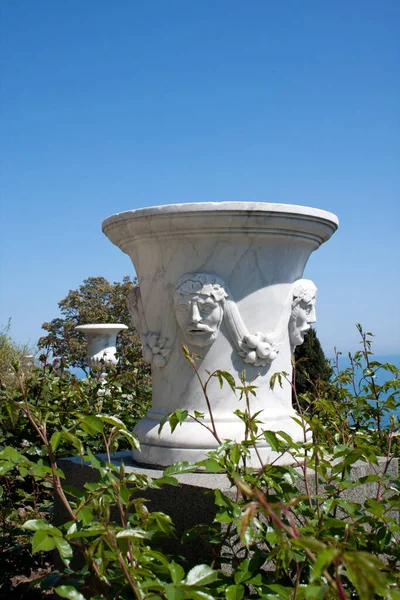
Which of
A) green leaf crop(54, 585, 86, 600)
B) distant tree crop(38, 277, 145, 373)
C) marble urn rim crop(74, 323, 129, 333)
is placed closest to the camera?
green leaf crop(54, 585, 86, 600)

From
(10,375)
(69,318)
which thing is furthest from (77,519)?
(69,318)

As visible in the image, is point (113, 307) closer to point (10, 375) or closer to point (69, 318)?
point (69, 318)

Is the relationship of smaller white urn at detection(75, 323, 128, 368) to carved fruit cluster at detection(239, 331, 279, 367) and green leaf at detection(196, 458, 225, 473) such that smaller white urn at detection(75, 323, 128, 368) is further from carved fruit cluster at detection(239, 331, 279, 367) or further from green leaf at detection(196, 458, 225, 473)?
green leaf at detection(196, 458, 225, 473)

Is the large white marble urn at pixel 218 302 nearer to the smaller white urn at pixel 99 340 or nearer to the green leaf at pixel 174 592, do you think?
the green leaf at pixel 174 592

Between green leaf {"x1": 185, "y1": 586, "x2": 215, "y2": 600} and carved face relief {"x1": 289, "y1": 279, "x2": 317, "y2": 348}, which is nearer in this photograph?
green leaf {"x1": 185, "y1": 586, "x2": 215, "y2": 600}

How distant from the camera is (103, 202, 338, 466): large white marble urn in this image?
356 cm

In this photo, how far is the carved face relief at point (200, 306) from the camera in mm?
3582

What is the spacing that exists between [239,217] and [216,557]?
1.90 metres

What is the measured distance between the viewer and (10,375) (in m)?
12.5

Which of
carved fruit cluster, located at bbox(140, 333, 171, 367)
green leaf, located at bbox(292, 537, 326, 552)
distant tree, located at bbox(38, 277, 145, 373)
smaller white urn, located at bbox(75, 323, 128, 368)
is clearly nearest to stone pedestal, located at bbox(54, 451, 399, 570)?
carved fruit cluster, located at bbox(140, 333, 171, 367)

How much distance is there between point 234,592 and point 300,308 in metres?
2.31

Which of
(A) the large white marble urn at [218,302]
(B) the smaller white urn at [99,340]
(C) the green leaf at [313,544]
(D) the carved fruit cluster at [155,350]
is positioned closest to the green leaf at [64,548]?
(C) the green leaf at [313,544]

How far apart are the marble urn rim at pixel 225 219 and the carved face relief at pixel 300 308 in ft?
1.10

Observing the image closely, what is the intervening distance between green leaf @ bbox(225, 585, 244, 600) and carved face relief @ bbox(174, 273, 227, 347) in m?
1.84
